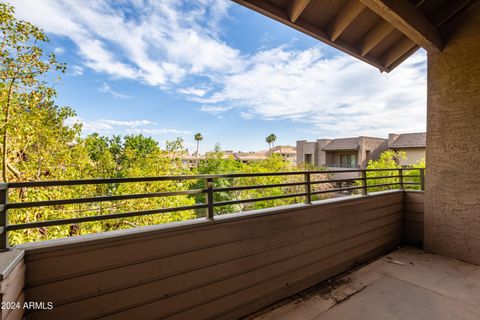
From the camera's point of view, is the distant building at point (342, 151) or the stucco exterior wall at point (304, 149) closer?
the distant building at point (342, 151)

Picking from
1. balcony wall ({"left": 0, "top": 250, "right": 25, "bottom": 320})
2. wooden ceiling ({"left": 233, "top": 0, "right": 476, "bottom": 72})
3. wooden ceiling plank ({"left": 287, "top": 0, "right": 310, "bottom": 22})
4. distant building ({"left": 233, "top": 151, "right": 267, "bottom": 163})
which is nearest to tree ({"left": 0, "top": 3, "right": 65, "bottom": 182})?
balcony wall ({"left": 0, "top": 250, "right": 25, "bottom": 320})

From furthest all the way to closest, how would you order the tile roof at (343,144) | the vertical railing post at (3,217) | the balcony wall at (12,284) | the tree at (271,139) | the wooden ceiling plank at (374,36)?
the tree at (271,139)
the tile roof at (343,144)
the wooden ceiling plank at (374,36)
the vertical railing post at (3,217)
the balcony wall at (12,284)

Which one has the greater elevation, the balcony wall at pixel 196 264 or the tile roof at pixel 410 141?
the tile roof at pixel 410 141

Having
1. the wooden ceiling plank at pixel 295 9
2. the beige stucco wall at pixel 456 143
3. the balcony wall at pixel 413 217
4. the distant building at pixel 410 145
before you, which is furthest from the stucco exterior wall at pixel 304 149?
the wooden ceiling plank at pixel 295 9

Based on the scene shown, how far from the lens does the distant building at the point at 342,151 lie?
17953 millimetres

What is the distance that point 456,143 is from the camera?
3.07 meters

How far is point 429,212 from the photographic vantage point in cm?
343

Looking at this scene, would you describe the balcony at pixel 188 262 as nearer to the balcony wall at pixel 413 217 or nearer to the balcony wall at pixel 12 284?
the balcony wall at pixel 12 284

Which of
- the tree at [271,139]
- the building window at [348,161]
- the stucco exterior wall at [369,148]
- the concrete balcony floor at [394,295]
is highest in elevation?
the tree at [271,139]

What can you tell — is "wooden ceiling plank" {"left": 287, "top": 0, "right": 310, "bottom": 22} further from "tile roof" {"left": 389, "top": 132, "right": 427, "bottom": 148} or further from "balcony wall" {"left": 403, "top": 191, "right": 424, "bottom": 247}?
"tile roof" {"left": 389, "top": 132, "right": 427, "bottom": 148}

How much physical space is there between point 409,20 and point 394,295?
10.1ft

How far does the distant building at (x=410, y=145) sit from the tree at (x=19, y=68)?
18.6m

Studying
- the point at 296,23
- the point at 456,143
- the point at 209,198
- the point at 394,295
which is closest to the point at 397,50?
the point at 456,143

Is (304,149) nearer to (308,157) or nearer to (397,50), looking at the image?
(308,157)
